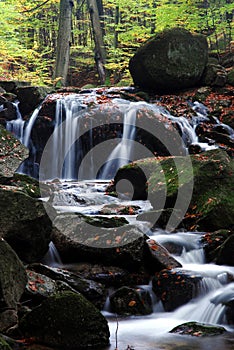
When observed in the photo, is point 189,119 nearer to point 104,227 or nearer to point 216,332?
point 104,227

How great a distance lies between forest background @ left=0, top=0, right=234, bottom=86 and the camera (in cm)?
1814

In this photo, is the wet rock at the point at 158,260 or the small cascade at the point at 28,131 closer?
the wet rock at the point at 158,260

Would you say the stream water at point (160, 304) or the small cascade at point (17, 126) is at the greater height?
the small cascade at point (17, 126)

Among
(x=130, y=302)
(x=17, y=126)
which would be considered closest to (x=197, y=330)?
(x=130, y=302)

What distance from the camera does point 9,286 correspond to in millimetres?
3855

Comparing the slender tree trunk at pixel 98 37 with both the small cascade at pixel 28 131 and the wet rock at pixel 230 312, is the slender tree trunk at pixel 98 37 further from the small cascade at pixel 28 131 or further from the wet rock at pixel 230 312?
the wet rock at pixel 230 312

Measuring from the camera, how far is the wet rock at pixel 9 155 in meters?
8.11

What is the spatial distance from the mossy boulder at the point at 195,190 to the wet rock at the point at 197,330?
120 inches

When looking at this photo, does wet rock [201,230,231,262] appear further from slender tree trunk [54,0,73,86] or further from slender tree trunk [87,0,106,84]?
slender tree trunk [87,0,106,84]

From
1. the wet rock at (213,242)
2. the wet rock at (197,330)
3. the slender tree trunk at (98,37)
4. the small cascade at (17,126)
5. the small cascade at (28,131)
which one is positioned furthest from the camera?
the slender tree trunk at (98,37)

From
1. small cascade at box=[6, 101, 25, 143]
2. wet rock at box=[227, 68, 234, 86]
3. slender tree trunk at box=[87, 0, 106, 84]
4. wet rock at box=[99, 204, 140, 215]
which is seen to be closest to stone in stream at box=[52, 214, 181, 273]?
wet rock at box=[99, 204, 140, 215]

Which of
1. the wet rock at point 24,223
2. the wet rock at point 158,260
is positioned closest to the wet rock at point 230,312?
the wet rock at point 158,260

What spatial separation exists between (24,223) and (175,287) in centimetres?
205

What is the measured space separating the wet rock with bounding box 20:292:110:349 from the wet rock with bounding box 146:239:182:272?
77.0 inches
